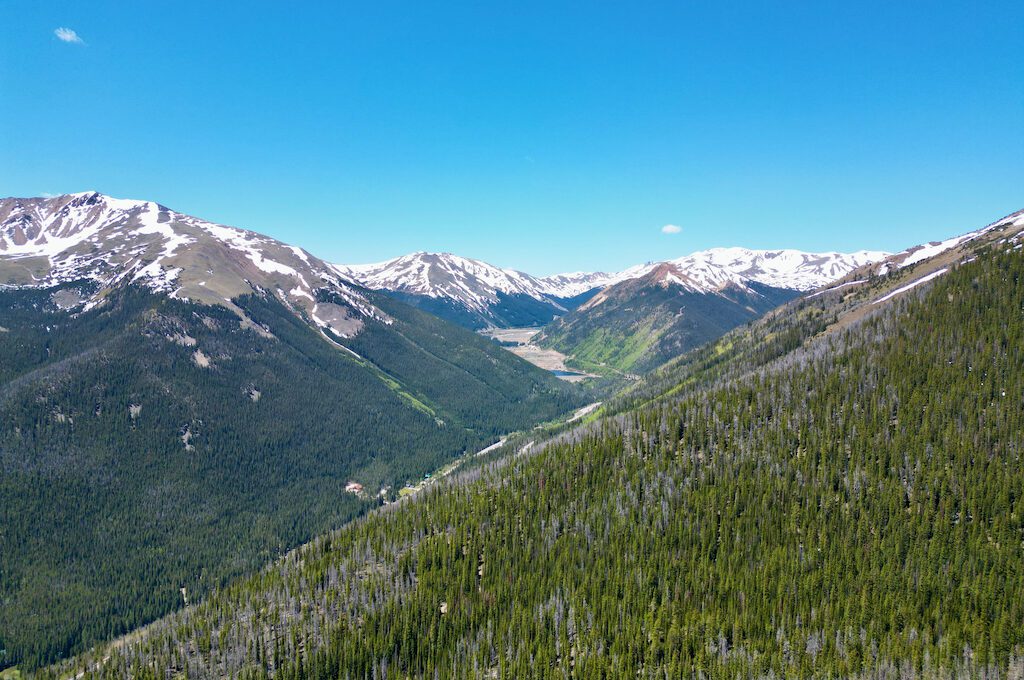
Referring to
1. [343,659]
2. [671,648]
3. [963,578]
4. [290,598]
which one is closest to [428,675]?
[343,659]

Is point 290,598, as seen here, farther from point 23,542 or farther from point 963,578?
point 963,578

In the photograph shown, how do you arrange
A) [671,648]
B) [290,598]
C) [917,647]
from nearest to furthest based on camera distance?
1. [917,647]
2. [671,648]
3. [290,598]

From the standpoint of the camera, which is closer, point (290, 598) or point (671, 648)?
point (671, 648)

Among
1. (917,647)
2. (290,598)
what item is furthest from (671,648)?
(290,598)

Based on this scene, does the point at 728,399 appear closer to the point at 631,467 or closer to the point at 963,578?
the point at 631,467

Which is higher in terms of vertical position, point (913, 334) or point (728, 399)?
point (913, 334)

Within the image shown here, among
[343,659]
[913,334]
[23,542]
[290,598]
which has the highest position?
[913,334]

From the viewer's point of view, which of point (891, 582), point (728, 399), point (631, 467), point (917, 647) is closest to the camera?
point (917, 647)
